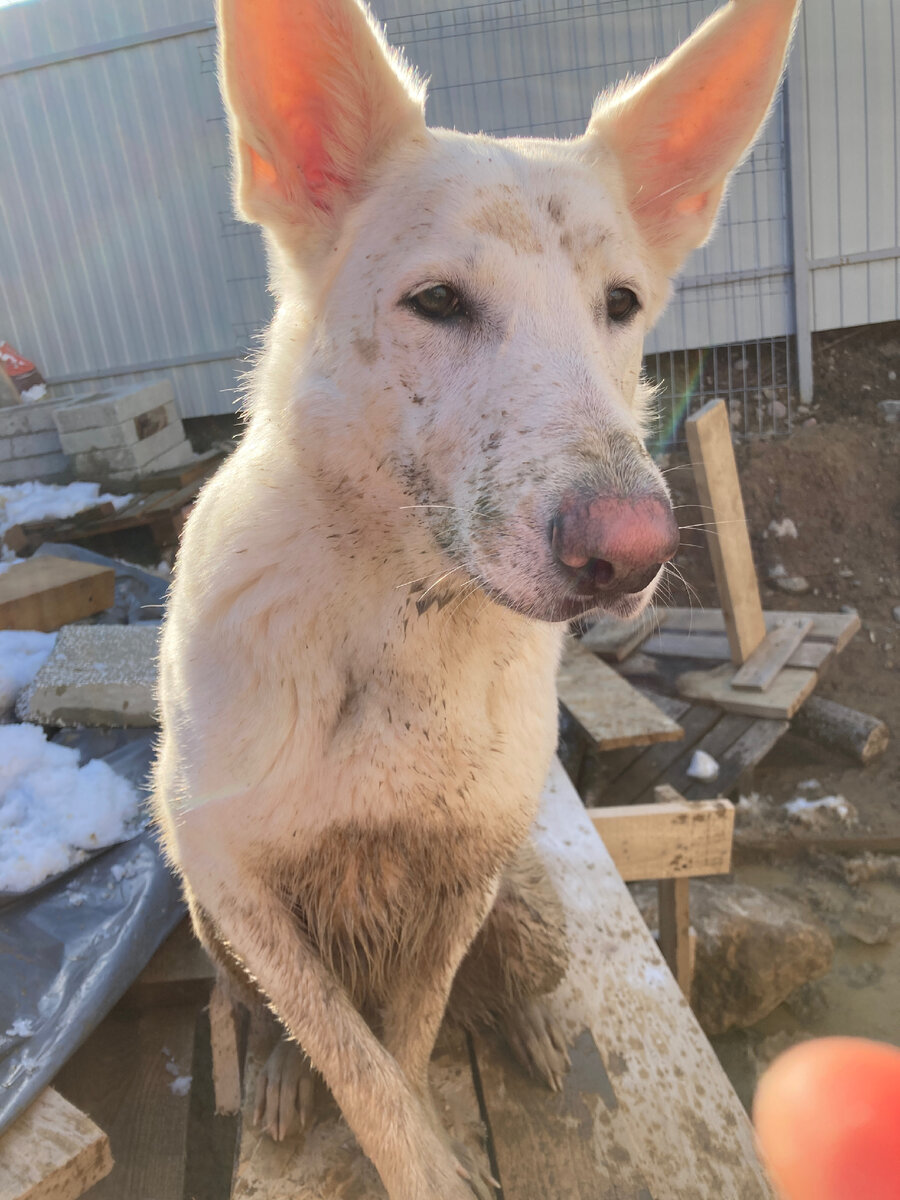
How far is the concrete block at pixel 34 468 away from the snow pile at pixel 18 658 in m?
2.54

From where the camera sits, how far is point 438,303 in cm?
127

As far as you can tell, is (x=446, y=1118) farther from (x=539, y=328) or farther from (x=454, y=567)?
(x=539, y=328)

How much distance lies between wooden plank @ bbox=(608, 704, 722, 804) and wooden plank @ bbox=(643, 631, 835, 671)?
1.89 feet

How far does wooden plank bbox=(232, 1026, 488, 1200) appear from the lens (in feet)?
5.26

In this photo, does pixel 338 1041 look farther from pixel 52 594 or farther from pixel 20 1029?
pixel 52 594

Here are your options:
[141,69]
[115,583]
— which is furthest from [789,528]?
[141,69]

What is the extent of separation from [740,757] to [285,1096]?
3368mm

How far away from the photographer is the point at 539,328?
1.24m

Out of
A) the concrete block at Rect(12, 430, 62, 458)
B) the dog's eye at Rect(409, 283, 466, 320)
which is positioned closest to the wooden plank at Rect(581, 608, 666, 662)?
the concrete block at Rect(12, 430, 62, 458)

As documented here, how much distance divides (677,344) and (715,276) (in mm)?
615

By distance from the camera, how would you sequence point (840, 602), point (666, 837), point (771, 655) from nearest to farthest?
point (666, 837)
point (771, 655)
point (840, 602)

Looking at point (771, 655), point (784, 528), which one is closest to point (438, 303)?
point (771, 655)

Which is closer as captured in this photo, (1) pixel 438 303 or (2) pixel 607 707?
(1) pixel 438 303

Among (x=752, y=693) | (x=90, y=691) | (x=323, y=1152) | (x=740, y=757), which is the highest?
(x=90, y=691)
